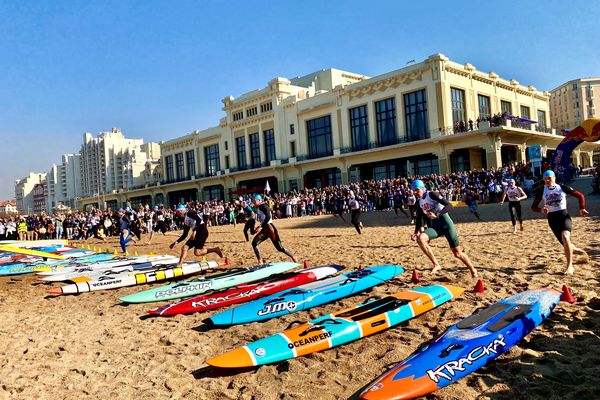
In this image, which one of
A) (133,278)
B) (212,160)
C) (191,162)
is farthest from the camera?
(191,162)

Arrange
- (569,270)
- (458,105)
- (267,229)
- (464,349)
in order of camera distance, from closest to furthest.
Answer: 1. (464,349)
2. (569,270)
3. (267,229)
4. (458,105)

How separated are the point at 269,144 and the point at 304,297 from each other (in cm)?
4076

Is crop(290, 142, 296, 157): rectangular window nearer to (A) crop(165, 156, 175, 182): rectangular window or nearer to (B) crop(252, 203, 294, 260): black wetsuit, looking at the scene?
(A) crop(165, 156, 175, 182): rectangular window

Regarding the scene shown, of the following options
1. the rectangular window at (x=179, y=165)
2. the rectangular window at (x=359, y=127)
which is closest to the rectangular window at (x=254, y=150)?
the rectangular window at (x=359, y=127)

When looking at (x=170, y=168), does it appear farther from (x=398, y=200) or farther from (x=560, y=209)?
(x=560, y=209)

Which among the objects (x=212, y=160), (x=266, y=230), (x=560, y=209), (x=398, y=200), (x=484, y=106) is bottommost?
(x=266, y=230)

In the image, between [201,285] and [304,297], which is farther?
[201,285]

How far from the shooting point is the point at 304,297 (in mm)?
6605

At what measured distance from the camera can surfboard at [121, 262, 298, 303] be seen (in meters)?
7.86

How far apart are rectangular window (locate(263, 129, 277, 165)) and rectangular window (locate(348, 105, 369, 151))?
10.6 m

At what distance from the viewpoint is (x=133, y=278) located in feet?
31.6

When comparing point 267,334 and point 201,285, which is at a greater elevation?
point 201,285

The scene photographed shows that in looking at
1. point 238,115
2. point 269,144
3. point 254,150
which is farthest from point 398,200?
point 238,115

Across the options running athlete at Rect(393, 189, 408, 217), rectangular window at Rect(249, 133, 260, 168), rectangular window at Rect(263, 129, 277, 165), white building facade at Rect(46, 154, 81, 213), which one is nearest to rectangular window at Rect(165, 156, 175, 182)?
rectangular window at Rect(249, 133, 260, 168)
